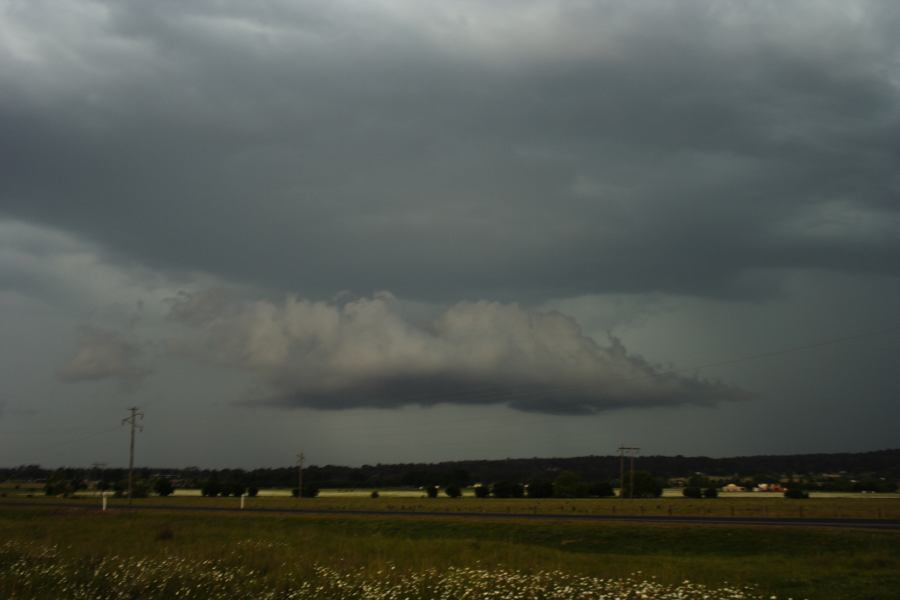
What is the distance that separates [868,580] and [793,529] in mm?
16304

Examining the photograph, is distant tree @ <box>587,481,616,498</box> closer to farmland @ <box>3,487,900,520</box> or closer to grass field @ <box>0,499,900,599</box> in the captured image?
farmland @ <box>3,487,900,520</box>

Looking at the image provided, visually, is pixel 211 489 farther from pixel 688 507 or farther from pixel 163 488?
pixel 688 507

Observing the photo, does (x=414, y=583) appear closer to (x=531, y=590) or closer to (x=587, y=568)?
(x=531, y=590)

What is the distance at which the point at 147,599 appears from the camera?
2764 cm

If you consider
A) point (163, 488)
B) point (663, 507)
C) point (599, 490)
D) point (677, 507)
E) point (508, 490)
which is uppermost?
point (677, 507)

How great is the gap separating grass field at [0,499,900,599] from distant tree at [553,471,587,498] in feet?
274

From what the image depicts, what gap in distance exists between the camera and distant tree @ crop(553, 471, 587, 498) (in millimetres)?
134750

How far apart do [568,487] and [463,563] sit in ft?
357

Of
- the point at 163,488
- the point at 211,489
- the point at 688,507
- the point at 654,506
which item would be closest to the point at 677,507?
the point at 688,507

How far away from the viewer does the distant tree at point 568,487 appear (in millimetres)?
134750

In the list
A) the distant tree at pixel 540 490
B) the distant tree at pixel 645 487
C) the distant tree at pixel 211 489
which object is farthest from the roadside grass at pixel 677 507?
the distant tree at pixel 211 489

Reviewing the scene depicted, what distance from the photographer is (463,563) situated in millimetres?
32125

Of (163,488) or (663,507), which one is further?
(163,488)

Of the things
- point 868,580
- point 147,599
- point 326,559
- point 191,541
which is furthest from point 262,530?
point 868,580
